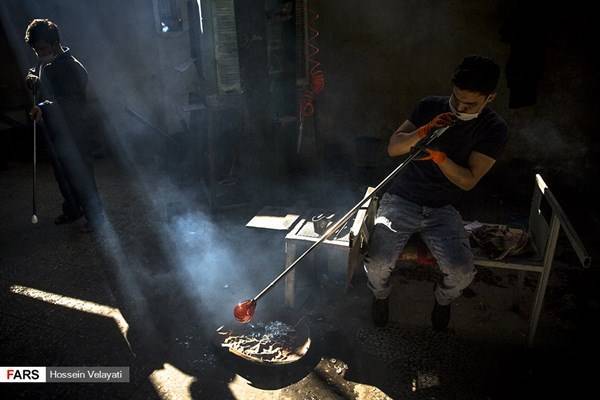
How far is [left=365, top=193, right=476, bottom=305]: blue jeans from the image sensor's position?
418 cm

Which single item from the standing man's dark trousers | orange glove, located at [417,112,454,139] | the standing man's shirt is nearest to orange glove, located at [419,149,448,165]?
orange glove, located at [417,112,454,139]

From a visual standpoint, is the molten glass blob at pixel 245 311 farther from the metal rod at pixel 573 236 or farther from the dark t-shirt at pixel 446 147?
the metal rod at pixel 573 236

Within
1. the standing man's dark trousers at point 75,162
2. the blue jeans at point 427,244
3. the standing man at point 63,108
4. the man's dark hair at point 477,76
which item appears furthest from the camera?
the standing man's dark trousers at point 75,162

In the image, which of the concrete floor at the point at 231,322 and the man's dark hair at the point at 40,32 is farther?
the man's dark hair at the point at 40,32

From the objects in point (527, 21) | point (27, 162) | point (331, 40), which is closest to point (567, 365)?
point (527, 21)

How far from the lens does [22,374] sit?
4238mm

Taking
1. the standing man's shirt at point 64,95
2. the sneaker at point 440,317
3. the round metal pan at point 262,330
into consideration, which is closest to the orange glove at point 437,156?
the sneaker at point 440,317

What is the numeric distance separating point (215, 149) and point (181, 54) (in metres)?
3.91

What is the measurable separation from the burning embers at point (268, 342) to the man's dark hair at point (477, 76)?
2991mm

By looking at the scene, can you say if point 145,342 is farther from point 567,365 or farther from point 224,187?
point 567,365

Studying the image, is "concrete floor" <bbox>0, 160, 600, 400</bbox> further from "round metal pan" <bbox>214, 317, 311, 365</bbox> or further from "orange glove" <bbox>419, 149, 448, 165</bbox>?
"orange glove" <bbox>419, 149, 448, 165</bbox>

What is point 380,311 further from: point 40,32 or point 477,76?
point 40,32

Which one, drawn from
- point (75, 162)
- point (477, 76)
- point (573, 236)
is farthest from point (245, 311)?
point (75, 162)

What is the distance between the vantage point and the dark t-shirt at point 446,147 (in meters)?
4.28
